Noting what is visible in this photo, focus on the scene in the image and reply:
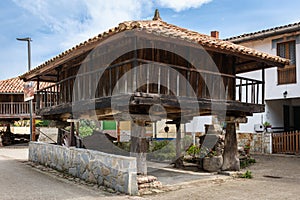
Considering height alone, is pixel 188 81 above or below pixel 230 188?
above

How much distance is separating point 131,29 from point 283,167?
779 cm

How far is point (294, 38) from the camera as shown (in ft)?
47.3

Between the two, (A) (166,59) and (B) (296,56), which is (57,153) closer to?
(A) (166,59)

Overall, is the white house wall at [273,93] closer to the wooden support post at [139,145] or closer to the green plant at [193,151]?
the green plant at [193,151]

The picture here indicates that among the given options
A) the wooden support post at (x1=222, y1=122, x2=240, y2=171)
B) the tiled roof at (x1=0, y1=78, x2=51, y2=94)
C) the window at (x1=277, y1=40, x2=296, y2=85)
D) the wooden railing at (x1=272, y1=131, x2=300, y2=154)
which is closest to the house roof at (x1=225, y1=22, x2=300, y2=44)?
the window at (x1=277, y1=40, x2=296, y2=85)

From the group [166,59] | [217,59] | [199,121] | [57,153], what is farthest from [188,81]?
[199,121]

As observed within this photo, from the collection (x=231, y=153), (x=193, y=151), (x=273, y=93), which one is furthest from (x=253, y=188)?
(x=273, y=93)

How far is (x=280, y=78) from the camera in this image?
49.8 feet

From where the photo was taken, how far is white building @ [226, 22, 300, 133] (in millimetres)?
14484

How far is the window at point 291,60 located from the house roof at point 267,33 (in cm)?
67

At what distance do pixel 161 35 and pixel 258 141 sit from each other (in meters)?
10.4

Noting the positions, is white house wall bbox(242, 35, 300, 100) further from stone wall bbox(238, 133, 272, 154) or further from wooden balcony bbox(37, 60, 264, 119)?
wooden balcony bbox(37, 60, 264, 119)

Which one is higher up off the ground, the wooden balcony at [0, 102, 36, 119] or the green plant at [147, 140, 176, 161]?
the wooden balcony at [0, 102, 36, 119]

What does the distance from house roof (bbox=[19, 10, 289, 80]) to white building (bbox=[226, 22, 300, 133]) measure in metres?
6.06
